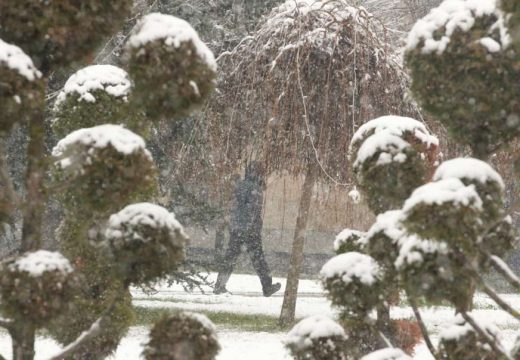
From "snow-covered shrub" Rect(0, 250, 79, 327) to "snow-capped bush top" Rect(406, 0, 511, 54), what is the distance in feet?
4.71

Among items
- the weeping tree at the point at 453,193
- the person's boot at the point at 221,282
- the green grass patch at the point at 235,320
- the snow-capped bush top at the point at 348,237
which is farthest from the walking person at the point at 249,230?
the weeping tree at the point at 453,193

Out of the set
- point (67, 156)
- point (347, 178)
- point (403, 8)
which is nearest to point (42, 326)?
point (67, 156)

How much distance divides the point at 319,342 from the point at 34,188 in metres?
1.17

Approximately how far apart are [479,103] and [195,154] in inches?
308

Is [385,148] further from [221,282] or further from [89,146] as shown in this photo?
[221,282]

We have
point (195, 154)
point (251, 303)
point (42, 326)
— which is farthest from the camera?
point (251, 303)

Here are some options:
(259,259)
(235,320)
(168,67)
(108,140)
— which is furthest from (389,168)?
(259,259)

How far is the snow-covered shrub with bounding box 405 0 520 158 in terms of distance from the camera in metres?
3.16

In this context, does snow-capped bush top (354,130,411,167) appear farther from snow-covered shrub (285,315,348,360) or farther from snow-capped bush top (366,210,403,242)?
snow-covered shrub (285,315,348,360)

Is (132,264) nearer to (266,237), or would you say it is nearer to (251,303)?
(251,303)

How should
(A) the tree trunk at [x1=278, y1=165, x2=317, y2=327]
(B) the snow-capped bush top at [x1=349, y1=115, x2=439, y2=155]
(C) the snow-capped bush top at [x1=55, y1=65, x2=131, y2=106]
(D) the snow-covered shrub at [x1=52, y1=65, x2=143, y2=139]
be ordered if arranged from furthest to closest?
(A) the tree trunk at [x1=278, y1=165, x2=317, y2=327] → (C) the snow-capped bush top at [x1=55, y1=65, x2=131, y2=106] → (D) the snow-covered shrub at [x1=52, y1=65, x2=143, y2=139] → (B) the snow-capped bush top at [x1=349, y1=115, x2=439, y2=155]

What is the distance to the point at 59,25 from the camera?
10.4 ft

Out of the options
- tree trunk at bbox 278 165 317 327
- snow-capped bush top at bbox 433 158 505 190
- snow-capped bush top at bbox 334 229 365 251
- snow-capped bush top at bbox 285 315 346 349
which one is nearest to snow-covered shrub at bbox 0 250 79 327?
snow-capped bush top at bbox 285 315 346 349

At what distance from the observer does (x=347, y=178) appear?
31.8 ft
